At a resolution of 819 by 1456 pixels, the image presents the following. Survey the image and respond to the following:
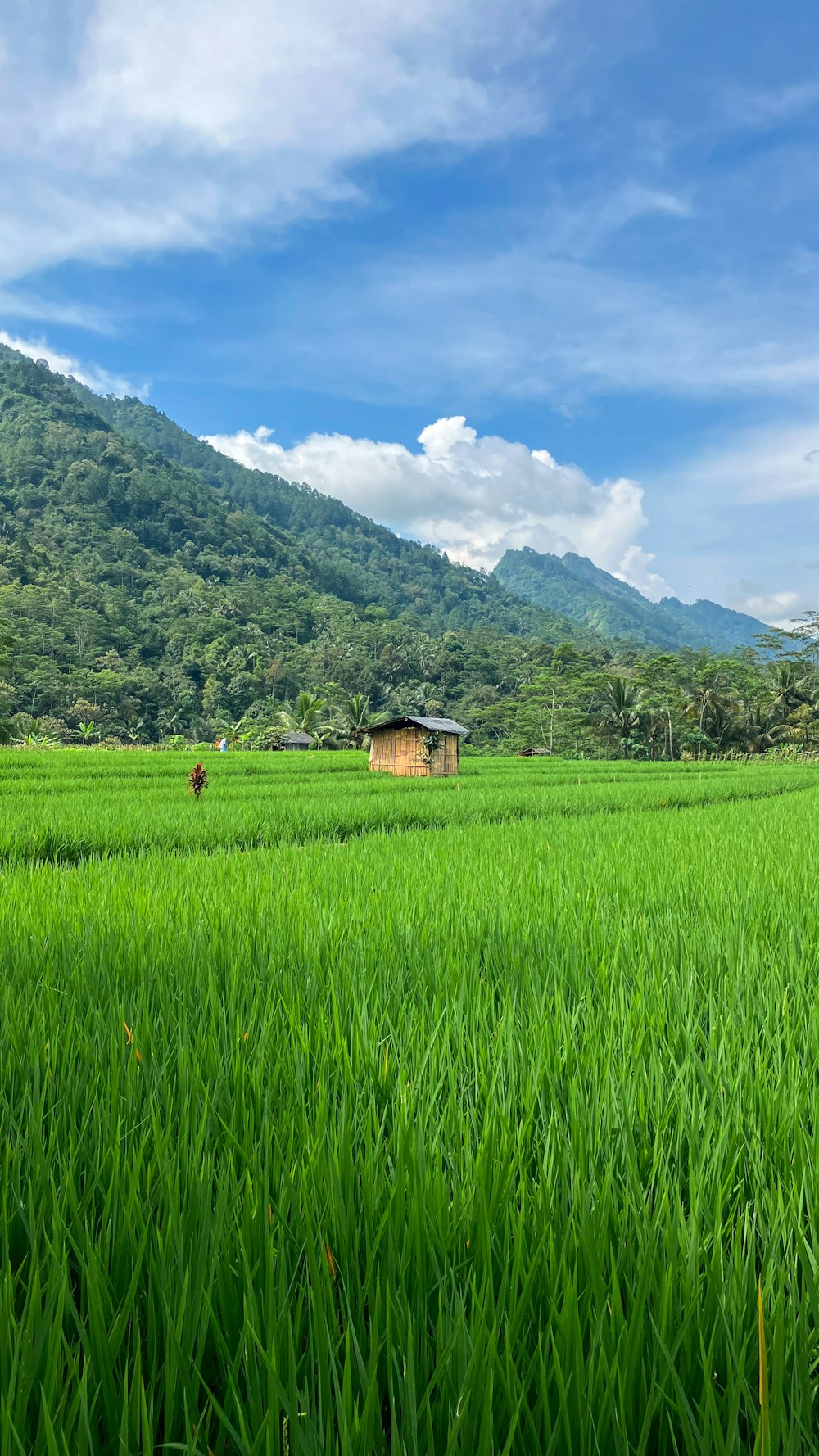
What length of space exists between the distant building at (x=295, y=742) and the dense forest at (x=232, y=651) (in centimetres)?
91

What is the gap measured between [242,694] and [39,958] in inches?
2145

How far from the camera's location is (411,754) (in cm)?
2078

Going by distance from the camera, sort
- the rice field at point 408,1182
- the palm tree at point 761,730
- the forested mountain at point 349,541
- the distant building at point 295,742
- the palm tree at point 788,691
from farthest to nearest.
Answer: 1. the forested mountain at point 349,541
2. the palm tree at point 761,730
3. the palm tree at point 788,691
4. the distant building at point 295,742
5. the rice field at point 408,1182

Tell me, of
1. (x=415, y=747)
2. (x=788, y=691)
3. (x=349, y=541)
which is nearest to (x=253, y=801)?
(x=415, y=747)

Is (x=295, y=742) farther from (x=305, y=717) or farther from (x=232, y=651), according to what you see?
(x=232, y=651)

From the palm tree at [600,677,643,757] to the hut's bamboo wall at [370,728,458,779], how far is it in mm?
20857

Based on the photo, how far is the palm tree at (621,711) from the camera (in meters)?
39.5

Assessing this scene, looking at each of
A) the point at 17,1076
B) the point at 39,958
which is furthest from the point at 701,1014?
the point at 39,958

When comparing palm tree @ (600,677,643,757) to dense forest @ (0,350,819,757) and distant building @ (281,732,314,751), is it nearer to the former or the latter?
dense forest @ (0,350,819,757)

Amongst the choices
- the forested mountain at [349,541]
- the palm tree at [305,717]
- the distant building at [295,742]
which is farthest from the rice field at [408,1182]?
the forested mountain at [349,541]

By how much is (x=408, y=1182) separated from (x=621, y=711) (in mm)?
40477

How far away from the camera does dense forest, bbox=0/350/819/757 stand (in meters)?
41.0

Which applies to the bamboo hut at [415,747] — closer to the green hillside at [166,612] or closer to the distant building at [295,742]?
the green hillside at [166,612]

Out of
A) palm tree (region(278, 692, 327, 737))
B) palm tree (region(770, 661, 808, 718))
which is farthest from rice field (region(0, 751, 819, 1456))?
palm tree (region(770, 661, 808, 718))
